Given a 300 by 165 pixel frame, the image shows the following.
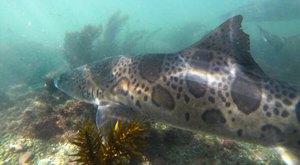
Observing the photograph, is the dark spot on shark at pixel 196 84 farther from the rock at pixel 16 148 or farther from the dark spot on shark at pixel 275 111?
the rock at pixel 16 148

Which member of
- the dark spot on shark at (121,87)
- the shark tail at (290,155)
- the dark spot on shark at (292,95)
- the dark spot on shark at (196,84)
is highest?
the dark spot on shark at (121,87)

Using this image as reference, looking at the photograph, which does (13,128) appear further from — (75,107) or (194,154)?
(194,154)

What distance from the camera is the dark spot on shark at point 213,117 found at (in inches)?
162

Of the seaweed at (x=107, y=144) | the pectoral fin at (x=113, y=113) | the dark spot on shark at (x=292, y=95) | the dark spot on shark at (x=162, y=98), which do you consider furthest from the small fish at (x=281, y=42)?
the seaweed at (x=107, y=144)

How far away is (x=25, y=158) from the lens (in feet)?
17.2

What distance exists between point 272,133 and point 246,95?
0.63 m

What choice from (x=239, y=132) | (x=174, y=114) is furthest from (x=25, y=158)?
(x=239, y=132)

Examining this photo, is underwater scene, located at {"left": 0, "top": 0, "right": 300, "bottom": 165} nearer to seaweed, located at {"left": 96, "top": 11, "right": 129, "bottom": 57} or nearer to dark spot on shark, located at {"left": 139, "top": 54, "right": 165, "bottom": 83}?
dark spot on shark, located at {"left": 139, "top": 54, "right": 165, "bottom": 83}

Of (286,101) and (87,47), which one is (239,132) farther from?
(87,47)

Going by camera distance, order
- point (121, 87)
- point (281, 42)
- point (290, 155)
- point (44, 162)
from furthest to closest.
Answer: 1. point (281, 42)
2. point (121, 87)
3. point (44, 162)
4. point (290, 155)

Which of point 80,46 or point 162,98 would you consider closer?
point 162,98

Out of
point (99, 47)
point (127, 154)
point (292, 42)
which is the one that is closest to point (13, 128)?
point (127, 154)

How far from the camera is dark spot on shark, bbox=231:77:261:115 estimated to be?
391 cm

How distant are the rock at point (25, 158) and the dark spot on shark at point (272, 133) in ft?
14.0
